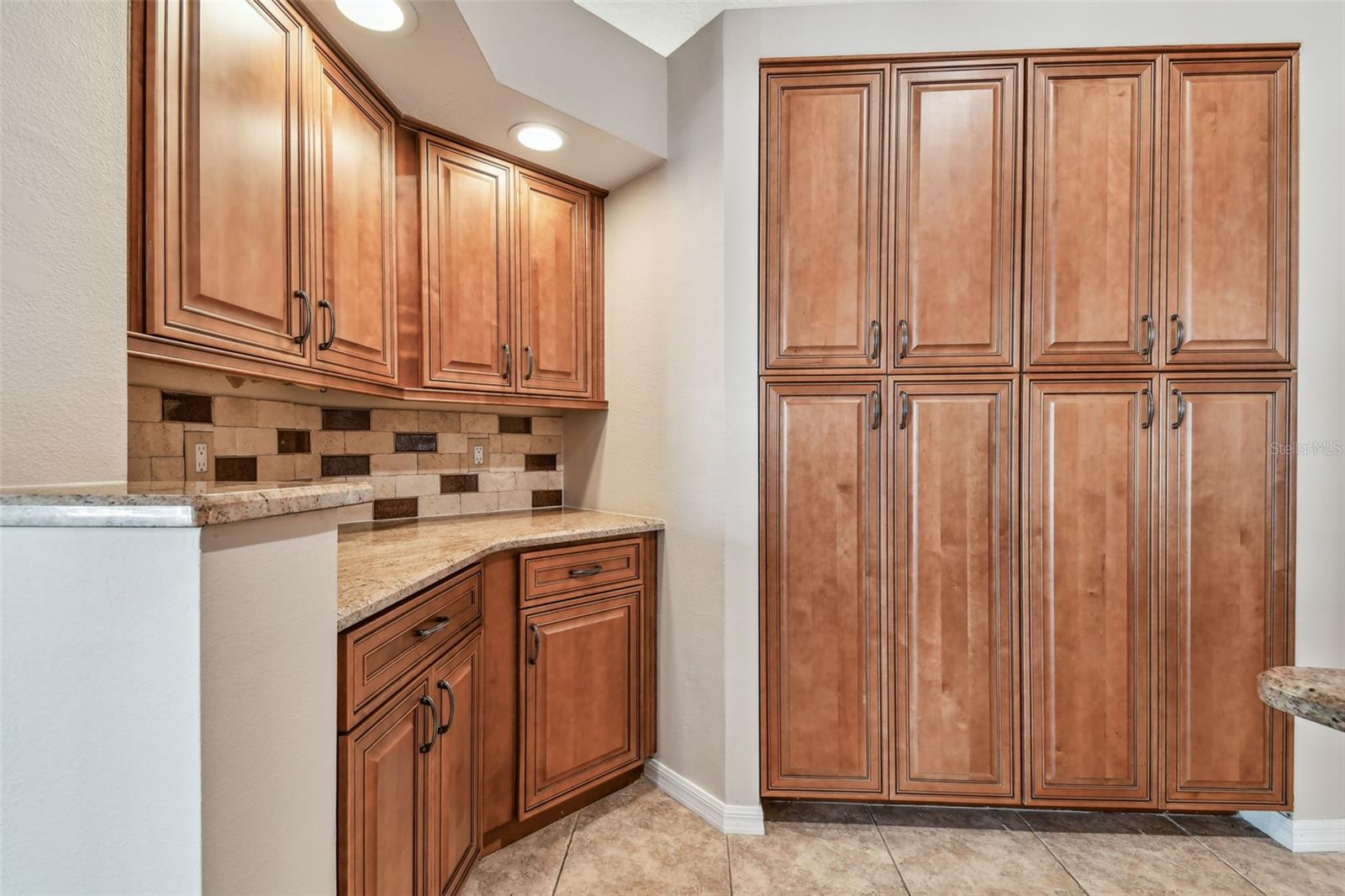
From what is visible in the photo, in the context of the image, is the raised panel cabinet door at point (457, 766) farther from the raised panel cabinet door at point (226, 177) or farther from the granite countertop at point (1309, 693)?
the granite countertop at point (1309, 693)

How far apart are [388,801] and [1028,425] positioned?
2.01 m

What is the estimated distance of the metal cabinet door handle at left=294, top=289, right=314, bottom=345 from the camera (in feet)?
4.79

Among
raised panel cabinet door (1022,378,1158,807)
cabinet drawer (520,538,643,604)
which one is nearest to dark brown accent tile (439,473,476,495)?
cabinet drawer (520,538,643,604)

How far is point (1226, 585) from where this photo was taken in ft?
5.90

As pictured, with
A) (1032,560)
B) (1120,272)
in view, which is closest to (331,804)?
(1032,560)

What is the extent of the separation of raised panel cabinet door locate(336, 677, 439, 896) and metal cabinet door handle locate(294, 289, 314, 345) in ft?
2.99

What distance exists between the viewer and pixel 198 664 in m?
0.62

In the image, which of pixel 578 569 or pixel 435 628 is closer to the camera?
pixel 435 628

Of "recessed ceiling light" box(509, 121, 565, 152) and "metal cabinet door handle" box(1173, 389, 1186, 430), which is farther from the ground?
"recessed ceiling light" box(509, 121, 565, 152)

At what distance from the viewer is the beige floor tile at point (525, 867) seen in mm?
1607

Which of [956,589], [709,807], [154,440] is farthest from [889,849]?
[154,440]

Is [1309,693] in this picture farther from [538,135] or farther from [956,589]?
[538,135]

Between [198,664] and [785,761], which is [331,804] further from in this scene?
[785,761]

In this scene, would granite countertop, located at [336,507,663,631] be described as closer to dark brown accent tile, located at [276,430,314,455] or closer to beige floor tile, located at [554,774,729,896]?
dark brown accent tile, located at [276,430,314,455]
